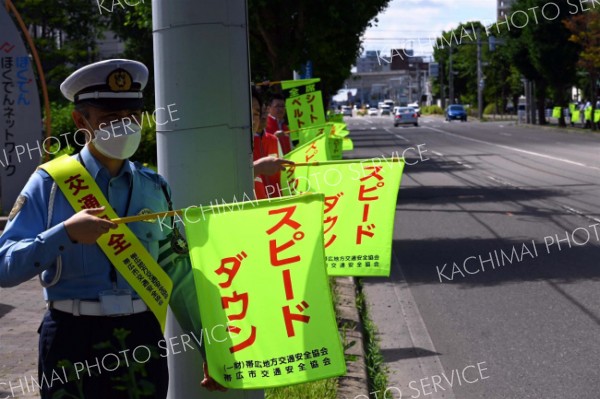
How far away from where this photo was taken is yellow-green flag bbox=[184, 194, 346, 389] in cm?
348

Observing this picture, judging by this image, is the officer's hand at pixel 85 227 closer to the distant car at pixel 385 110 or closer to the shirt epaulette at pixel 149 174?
the shirt epaulette at pixel 149 174

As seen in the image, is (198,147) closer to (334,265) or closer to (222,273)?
(222,273)

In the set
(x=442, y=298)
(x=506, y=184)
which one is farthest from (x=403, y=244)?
(x=506, y=184)

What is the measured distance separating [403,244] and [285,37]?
19.2 ft

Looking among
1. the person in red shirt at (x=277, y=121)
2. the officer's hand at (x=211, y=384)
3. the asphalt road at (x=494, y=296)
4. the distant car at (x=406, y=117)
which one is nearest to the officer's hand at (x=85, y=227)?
the officer's hand at (x=211, y=384)

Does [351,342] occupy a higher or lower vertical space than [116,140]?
lower

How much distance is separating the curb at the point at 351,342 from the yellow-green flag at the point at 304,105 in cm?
492

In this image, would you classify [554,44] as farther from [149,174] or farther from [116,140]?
[116,140]

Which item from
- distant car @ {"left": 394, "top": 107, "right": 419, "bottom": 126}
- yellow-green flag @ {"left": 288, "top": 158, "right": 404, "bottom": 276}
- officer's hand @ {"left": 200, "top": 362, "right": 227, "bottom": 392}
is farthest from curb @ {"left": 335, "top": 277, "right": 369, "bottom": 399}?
distant car @ {"left": 394, "top": 107, "right": 419, "bottom": 126}

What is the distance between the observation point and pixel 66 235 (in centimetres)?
313

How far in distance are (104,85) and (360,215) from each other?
242 centimetres

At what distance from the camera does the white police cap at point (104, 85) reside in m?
3.41

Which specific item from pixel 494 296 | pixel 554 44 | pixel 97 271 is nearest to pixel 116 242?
pixel 97 271

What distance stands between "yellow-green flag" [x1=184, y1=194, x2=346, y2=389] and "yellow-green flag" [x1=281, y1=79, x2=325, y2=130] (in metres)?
11.1
